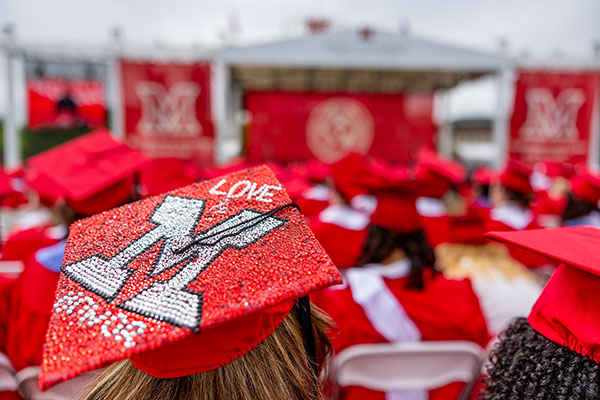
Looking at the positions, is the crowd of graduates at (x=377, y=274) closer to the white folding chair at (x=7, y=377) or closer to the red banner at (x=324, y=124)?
the white folding chair at (x=7, y=377)

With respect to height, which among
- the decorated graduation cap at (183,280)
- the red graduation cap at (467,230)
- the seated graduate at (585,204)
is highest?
the decorated graduation cap at (183,280)

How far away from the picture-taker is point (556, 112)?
22.7ft

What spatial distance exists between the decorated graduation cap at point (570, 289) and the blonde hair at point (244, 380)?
0.42 metres

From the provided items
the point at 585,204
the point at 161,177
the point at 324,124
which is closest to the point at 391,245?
the point at 161,177

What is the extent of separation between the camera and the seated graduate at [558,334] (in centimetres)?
65

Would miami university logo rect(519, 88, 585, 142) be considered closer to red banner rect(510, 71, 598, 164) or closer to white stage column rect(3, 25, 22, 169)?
red banner rect(510, 71, 598, 164)

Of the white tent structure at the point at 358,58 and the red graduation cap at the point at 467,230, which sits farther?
the white tent structure at the point at 358,58

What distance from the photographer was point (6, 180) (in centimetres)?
420

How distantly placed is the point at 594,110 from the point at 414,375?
24.1 feet

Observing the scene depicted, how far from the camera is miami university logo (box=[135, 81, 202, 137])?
→ 639 cm

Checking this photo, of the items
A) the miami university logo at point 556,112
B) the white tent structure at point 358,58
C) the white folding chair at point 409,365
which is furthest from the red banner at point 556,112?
the white folding chair at point 409,365

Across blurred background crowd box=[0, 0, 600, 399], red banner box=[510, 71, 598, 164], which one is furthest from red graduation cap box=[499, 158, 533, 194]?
red banner box=[510, 71, 598, 164]

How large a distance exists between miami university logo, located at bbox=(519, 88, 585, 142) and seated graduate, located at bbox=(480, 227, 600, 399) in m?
7.19

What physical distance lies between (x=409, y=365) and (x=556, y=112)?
22.8 ft
